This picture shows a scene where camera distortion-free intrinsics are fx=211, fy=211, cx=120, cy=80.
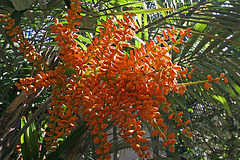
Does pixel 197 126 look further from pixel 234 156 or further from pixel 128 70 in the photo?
pixel 128 70

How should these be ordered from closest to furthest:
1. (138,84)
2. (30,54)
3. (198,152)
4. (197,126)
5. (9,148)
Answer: (138,84), (30,54), (9,148), (197,126), (198,152)

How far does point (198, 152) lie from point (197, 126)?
38cm

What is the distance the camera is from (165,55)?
30 cm

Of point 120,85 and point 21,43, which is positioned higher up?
point 21,43

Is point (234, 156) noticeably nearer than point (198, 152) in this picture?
Yes

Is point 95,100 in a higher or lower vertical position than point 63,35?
lower

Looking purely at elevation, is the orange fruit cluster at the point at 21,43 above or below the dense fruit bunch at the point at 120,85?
above

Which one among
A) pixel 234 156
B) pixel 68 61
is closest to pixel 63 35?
pixel 68 61

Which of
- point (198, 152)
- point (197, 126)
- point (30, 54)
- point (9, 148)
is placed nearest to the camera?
point (30, 54)

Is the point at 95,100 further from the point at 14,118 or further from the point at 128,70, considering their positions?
the point at 14,118

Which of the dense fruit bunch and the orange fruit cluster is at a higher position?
the orange fruit cluster

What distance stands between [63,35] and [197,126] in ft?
6.07

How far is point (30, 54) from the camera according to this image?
15.9 inches

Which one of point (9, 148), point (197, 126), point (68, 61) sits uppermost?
point (197, 126)
